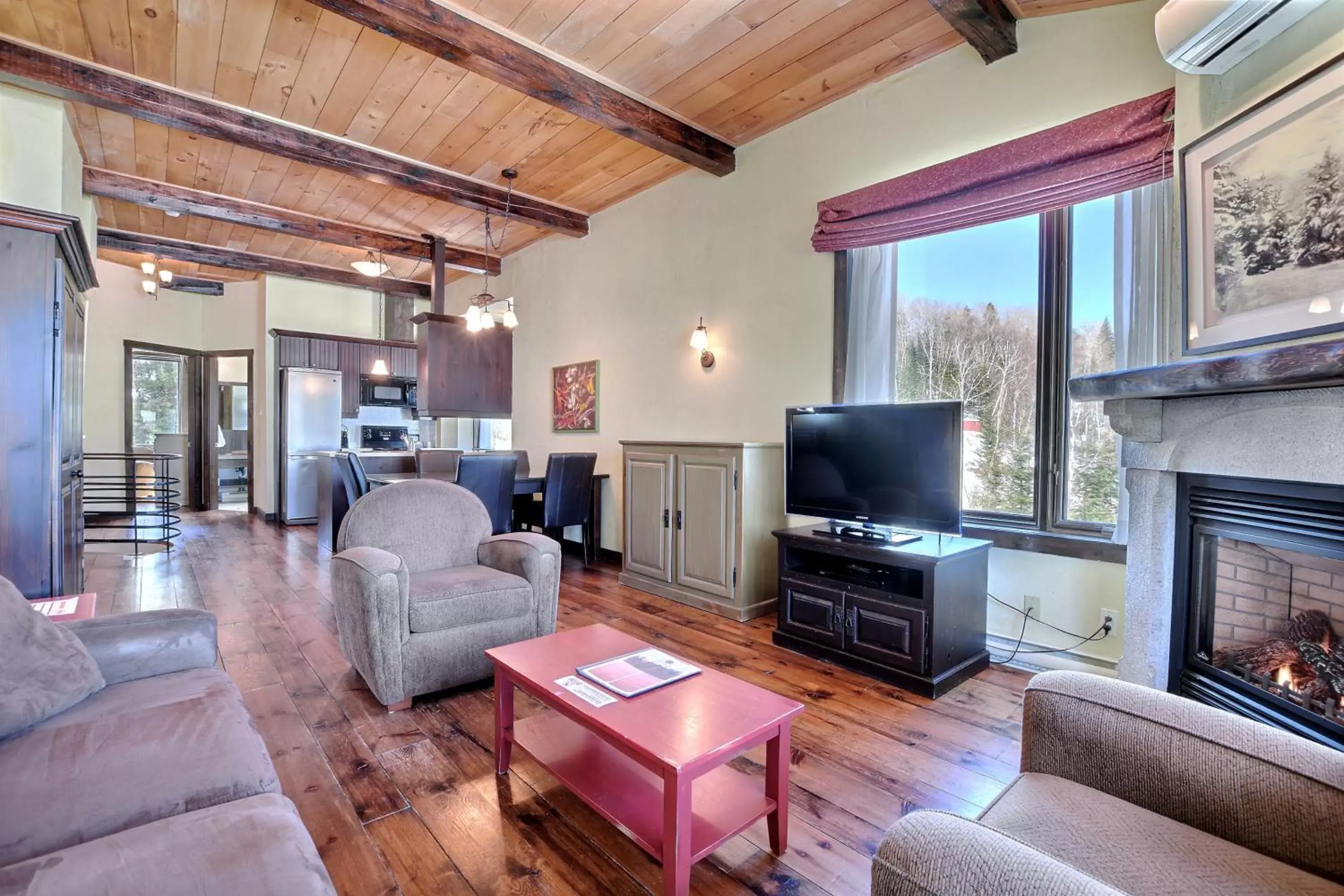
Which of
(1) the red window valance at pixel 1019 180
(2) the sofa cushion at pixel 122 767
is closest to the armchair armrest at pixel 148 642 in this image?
(2) the sofa cushion at pixel 122 767

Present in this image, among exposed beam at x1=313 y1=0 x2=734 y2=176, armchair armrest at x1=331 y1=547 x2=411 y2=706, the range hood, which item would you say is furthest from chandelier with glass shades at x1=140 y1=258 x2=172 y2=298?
armchair armrest at x1=331 y1=547 x2=411 y2=706

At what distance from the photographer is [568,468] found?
488cm

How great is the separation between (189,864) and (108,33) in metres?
3.79

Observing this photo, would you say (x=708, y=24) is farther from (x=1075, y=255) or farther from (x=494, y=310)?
(x=494, y=310)

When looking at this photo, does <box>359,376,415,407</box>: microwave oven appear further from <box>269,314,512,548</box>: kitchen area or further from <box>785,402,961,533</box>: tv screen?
<box>785,402,961,533</box>: tv screen

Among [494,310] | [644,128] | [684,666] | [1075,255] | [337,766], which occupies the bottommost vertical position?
[337,766]

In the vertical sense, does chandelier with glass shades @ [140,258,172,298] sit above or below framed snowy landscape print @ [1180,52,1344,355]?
above

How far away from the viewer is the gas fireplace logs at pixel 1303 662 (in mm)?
1485

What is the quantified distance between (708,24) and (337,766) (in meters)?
3.32

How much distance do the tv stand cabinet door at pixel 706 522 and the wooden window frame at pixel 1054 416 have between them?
1.48m

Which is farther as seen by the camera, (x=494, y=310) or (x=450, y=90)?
(x=494, y=310)

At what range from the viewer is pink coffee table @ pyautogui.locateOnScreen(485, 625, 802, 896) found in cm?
136

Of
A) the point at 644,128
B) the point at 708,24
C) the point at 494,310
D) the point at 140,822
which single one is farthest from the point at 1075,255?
the point at 494,310

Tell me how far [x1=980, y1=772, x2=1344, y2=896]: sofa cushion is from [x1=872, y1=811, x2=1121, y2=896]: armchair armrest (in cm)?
18
